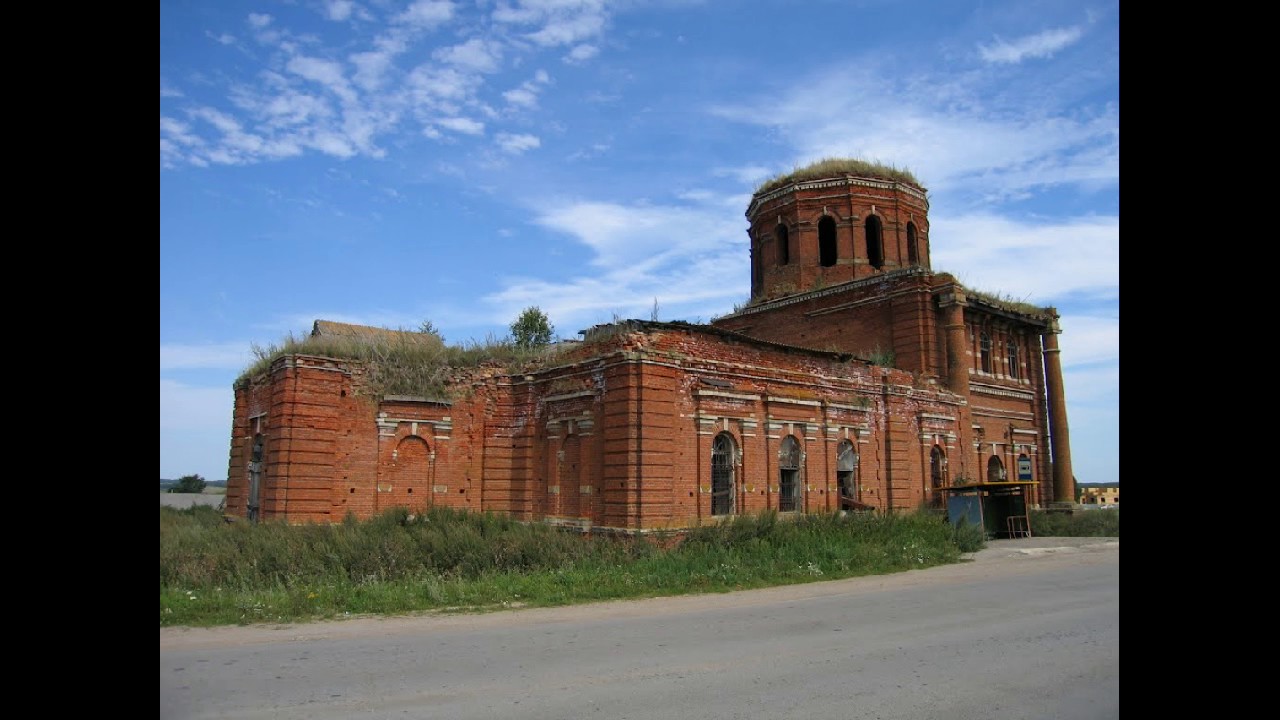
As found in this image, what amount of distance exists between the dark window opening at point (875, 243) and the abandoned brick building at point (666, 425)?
11.8 ft

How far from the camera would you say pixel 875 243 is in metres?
34.3

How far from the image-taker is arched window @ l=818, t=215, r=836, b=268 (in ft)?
112

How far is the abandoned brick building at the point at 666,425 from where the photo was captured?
19469 mm

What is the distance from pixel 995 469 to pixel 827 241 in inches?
466

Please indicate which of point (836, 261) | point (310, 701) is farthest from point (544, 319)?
point (310, 701)

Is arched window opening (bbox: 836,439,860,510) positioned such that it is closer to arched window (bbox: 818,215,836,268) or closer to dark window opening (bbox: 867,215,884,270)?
arched window (bbox: 818,215,836,268)

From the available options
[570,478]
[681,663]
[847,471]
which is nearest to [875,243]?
[847,471]

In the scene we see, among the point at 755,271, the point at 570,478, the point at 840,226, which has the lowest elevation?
the point at 570,478

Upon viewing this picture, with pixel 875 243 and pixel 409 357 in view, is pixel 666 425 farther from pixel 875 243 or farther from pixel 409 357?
pixel 875 243

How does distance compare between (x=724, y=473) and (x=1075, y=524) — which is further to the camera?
(x=1075, y=524)

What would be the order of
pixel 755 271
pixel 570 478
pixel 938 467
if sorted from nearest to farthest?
pixel 570 478, pixel 938 467, pixel 755 271

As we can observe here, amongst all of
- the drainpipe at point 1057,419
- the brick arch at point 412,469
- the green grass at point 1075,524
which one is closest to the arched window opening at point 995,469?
the green grass at point 1075,524

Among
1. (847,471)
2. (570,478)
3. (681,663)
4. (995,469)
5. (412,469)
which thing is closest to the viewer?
(681,663)
